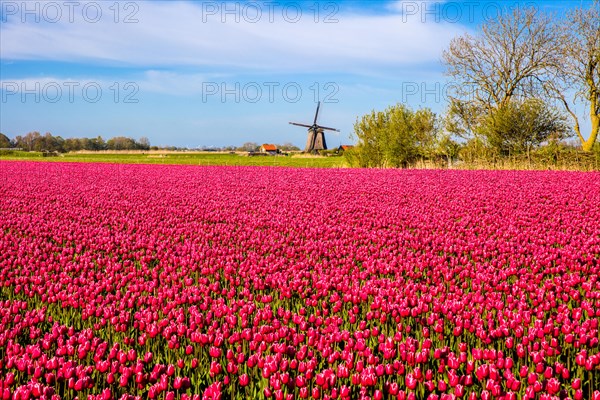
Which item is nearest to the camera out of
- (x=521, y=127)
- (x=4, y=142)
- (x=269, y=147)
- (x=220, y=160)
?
(x=521, y=127)

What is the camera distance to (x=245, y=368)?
4211 mm

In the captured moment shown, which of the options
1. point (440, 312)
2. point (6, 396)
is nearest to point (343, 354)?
point (440, 312)

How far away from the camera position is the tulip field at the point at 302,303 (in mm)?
3953

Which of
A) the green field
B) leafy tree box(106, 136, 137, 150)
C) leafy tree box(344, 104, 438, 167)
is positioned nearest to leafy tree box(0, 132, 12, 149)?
leafy tree box(106, 136, 137, 150)

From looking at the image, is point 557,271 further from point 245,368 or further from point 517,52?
point 517,52

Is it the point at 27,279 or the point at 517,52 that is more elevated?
the point at 517,52

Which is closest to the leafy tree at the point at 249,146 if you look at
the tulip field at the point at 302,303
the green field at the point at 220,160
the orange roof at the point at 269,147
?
the orange roof at the point at 269,147

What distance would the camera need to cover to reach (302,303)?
6.29 metres

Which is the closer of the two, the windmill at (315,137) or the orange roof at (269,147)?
the windmill at (315,137)

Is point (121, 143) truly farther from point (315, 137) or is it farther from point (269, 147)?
point (315, 137)

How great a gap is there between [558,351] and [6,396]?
433cm

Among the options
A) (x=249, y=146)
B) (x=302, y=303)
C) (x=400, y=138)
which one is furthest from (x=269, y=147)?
(x=302, y=303)

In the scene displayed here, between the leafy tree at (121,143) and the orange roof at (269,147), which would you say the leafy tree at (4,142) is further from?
the orange roof at (269,147)

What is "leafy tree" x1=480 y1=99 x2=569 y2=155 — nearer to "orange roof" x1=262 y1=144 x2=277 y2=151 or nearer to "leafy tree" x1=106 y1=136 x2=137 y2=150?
"orange roof" x1=262 y1=144 x2=277 y2=151
